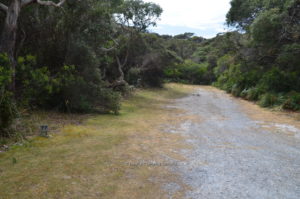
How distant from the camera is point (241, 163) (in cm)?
463

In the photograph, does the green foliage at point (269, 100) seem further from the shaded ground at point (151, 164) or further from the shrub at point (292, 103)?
the shaded ground at point (151, 164)

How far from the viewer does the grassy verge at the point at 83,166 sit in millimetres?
3375

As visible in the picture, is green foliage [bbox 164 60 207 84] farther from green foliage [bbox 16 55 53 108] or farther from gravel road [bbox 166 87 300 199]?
green foliage [bbox 16 55 53 108]

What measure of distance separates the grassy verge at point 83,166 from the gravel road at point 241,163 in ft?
1.86

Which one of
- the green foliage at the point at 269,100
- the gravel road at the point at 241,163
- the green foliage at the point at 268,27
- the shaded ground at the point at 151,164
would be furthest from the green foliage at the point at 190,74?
the shaded ground at the point at 151,164

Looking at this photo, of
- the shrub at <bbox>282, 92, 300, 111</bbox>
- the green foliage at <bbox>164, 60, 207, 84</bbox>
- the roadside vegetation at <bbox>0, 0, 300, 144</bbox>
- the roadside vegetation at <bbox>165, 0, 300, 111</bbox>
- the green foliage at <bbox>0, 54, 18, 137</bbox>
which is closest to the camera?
the green foliage at <bbox>0, 54, 18, 137</bbox>

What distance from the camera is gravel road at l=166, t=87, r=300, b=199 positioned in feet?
11.5

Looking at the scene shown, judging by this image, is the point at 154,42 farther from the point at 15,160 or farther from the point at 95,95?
the point at 15,160

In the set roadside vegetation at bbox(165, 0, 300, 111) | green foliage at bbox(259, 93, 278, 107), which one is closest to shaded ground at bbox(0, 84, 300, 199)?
green foliage at bbox(259, 93, 278, 107)

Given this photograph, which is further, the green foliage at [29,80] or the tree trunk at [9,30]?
the green foliage at [29,80]

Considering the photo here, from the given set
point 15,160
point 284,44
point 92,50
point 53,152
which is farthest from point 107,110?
point 284,44

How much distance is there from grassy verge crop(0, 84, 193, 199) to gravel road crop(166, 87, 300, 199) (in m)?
0.57

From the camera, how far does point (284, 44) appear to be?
48.1 feet

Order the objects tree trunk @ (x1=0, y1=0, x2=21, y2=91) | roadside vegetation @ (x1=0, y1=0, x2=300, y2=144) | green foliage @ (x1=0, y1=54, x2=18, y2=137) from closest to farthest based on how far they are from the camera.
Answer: green foliage @ (x1=0, y1=54, x2=18, y2=137) < tree trunk @ (x1=0, y1=0, x2=21, y2=91) < roadside vegetation @ (x1=0, y1=0, x2=300, y2=144)
